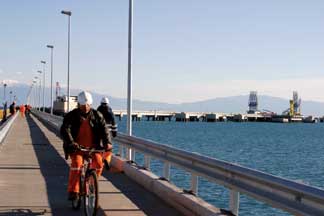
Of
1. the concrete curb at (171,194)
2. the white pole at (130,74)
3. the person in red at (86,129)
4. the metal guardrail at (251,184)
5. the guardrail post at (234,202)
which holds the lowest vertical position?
the concrete curb at (171,194)

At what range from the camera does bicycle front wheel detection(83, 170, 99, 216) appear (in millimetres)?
8328

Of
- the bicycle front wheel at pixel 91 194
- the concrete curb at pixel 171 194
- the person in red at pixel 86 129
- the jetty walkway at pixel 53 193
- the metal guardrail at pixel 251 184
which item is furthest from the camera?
the jetty walkway at pixel 53 193

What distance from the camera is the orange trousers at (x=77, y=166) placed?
8.98 m

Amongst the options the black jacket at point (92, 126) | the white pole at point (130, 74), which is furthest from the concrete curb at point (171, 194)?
the white pole at point (130, 74)

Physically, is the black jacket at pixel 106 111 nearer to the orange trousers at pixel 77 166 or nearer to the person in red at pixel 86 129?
the orange trousers at pixel 77 166

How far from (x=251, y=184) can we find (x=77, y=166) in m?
2.69

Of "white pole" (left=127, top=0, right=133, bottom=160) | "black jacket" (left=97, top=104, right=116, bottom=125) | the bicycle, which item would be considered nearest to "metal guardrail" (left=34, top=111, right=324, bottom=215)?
the bicycle

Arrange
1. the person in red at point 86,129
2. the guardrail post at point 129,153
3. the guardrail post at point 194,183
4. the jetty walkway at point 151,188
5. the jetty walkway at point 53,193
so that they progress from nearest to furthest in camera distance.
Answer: the jetty walkway at point 151,188 < the person in red at point 86,129 < the jetty walkway at point 53,193 < the guardrail post at point 194,183 < the guardrail post at point 129,153

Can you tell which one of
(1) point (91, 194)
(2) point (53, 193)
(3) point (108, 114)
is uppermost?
(3) point (108, 114)

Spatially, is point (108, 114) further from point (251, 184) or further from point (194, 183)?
point (251, 184)

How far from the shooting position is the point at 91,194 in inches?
337

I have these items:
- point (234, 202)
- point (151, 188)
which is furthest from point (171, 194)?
point (234, 202)

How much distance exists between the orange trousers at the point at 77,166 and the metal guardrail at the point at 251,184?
1.59m

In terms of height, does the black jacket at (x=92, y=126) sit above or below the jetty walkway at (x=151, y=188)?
above
